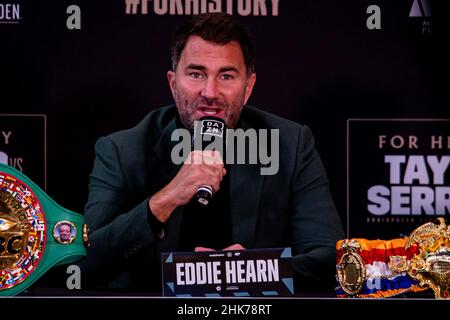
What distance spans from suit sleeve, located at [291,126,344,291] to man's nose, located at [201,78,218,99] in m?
0.34

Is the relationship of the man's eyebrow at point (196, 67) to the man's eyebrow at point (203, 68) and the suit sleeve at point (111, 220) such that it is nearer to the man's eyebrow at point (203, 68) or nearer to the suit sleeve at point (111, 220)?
the man's eyebrow at point (203, 68)

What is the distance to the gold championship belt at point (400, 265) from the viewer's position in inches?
135

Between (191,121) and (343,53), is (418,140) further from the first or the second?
(191,121)

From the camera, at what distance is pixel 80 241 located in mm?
3490

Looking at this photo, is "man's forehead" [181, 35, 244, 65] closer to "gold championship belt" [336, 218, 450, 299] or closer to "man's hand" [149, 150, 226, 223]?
"man's hand" [149, 150, 226, 223]

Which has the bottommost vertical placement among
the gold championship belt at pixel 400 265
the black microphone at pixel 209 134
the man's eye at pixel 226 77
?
the gold championship belt at pixel 400 265

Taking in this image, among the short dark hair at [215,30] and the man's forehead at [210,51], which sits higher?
the short dark hair at [215,30]

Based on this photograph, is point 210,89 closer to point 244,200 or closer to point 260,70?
point 260,70

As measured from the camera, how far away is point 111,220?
148 inches

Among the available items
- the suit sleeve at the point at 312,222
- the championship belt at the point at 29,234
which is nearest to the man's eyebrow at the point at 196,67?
the suit sleeve at the point at 312,222

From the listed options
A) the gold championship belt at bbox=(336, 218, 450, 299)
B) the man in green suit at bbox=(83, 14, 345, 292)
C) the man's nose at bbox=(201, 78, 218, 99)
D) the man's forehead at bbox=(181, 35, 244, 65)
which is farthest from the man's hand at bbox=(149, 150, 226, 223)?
the gold championship belt at bbox=(336, 218, 450, 299)

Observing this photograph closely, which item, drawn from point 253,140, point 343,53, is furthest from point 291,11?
point 253,140

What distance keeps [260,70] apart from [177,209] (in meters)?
0.56

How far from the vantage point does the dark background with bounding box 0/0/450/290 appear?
376 cm
